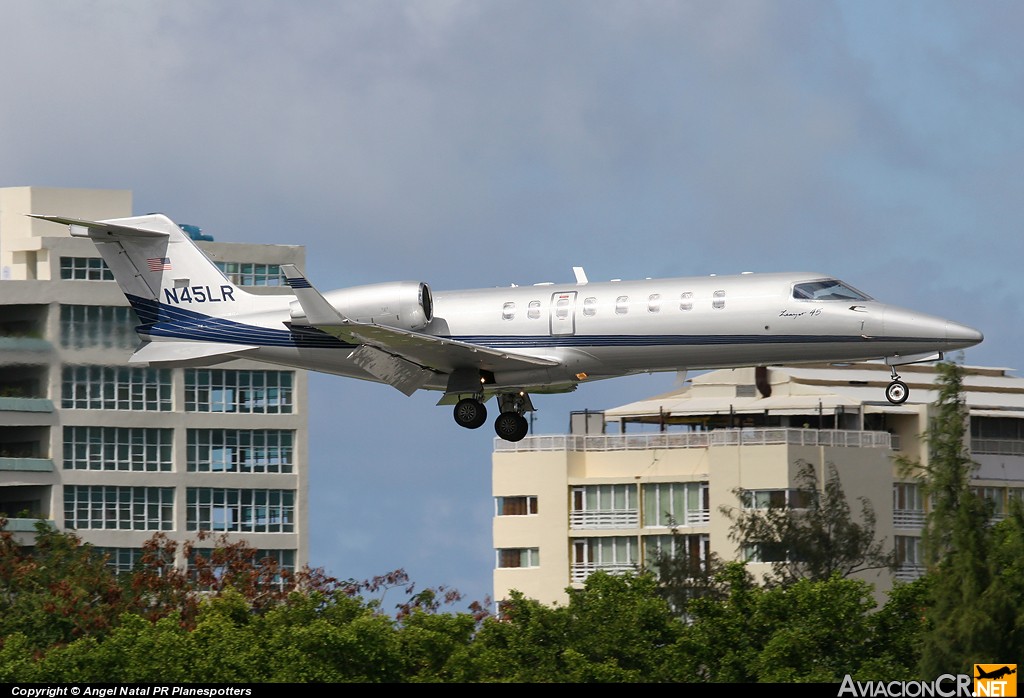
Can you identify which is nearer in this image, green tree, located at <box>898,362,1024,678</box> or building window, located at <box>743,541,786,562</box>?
green tree, located at <box>898,362,1024,678</box>

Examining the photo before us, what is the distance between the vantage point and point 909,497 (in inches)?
2906

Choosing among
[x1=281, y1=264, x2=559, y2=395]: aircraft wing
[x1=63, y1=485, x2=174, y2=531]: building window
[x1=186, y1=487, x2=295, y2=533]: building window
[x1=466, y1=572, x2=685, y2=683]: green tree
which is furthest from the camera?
[x1=186, y1=487, x2=295, y2=533]: building window

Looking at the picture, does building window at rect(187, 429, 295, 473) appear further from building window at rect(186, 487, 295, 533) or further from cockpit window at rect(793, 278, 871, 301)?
cockpit window at rect(793, 278, 871, 301)

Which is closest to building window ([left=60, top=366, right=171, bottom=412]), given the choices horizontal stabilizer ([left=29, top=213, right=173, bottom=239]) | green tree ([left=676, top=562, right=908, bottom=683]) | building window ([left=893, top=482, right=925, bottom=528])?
building window ([left=893, top=482, right=925, bottom=528])

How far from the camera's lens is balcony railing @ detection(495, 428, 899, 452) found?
232 ft

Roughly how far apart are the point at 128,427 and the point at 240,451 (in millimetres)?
4982

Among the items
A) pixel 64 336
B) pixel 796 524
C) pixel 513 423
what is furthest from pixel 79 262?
pixel 513 423

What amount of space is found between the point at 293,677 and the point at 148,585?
48.8 feet

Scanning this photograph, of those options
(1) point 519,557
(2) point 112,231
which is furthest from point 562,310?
(1) point 519,557

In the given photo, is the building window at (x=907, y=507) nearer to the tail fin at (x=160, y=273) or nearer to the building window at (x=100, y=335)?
the building window at (x=100, y=335)

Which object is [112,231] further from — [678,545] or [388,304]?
[678,545]

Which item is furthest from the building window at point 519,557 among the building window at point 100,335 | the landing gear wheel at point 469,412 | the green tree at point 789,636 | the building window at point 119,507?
the landing gear wheel at point 469,412

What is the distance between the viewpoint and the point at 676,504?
7231 cm

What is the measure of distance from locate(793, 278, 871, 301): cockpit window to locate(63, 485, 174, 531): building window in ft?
158
